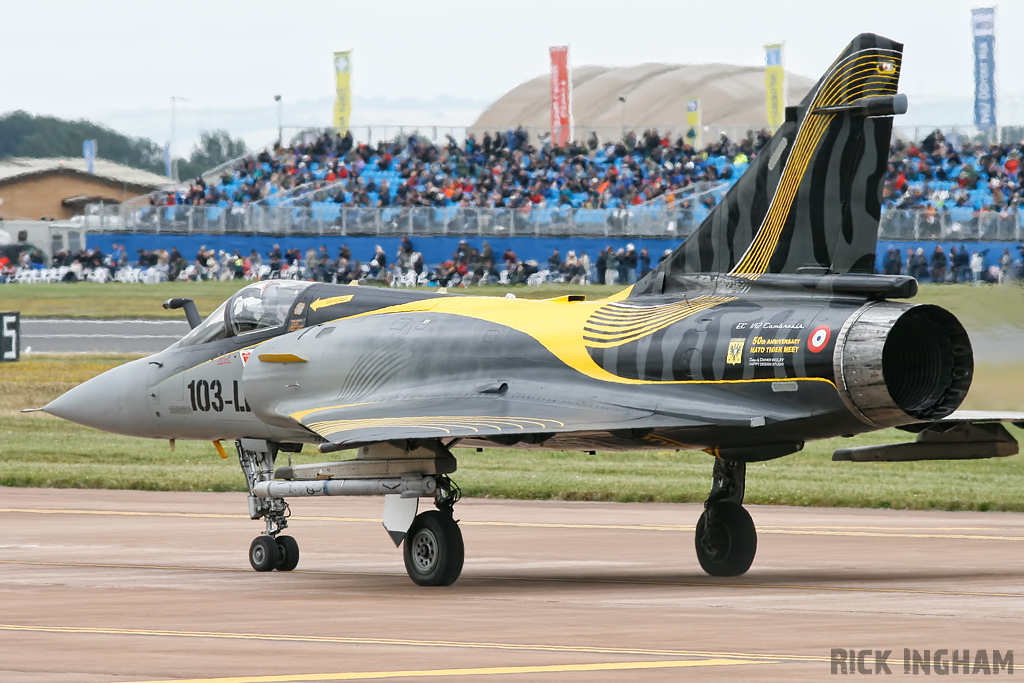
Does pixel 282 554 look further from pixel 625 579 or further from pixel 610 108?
pixel 610 108

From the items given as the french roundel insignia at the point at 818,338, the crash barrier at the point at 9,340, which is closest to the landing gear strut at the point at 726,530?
the french roundel insignia at the point at 818,338

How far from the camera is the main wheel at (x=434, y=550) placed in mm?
15445

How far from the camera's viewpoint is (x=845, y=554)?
18.5 meters

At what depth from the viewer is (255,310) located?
18.2m

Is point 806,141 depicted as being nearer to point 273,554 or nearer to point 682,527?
point 273,554

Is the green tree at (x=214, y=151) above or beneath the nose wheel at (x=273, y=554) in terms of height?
above

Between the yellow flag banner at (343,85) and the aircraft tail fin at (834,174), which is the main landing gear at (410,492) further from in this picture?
the yellow flag banner at (343,85)

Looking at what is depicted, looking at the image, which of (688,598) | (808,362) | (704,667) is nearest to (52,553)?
(688,598)

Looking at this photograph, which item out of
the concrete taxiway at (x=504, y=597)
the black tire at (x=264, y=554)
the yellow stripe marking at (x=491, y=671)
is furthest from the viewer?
the black tire at (x=264, y=554)

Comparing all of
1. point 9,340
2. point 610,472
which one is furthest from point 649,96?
point 610,472

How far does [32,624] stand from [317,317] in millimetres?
6134

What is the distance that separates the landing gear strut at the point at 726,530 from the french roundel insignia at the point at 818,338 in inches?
125

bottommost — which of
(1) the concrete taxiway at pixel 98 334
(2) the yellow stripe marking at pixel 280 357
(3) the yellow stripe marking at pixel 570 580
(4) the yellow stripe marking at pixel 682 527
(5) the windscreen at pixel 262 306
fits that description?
(4) the yellow stripe marking at pixel 682 527

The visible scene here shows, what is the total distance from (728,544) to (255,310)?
5.90 m
